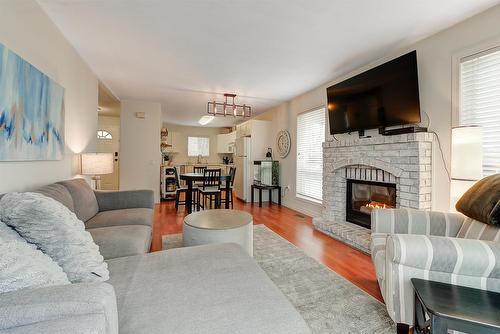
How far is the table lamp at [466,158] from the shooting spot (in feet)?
6.37

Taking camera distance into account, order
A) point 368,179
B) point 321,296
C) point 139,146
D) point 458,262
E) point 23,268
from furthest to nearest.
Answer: point 139,146
point 368,179
point 321,296
point 458,262
point 23,268

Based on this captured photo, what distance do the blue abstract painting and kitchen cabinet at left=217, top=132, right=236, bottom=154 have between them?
18.6ft

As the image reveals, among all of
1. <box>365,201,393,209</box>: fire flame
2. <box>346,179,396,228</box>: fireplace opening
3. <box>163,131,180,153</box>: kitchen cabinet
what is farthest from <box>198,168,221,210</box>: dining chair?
<box>163,131,180,153</box>: kitchen cabinet

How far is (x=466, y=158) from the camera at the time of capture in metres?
1.99

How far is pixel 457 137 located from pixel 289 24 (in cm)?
188

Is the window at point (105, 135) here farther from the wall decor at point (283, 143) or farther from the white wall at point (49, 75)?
the wall decor at point (283, 143)

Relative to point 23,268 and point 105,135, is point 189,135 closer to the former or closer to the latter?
point 105,135

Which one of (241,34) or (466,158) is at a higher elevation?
(241,34)

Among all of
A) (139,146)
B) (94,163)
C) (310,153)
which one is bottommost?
(94,163)

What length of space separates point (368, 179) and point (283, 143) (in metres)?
2.64

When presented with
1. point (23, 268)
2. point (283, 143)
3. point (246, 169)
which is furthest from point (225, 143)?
point (23, 268)

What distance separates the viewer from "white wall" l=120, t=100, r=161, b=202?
5.38 metres

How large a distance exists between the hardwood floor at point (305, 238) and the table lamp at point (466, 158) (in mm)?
1123

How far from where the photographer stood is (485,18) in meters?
2.12
